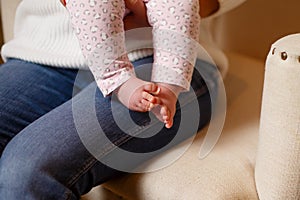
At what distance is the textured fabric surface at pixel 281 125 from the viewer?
0.61 metres

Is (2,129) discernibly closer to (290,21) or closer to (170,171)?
(170,171)

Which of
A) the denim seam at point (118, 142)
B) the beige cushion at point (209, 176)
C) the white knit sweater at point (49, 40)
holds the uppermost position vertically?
the white knit sweater at point (49, 40)

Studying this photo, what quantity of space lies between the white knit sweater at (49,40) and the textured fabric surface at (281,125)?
0.21m

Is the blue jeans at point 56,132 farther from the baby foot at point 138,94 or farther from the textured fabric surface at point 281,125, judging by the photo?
the textured fabric surface at point 281,125

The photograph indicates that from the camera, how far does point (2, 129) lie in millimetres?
758

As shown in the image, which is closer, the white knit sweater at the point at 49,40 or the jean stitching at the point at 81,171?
the jean stitching at the point at 81,171

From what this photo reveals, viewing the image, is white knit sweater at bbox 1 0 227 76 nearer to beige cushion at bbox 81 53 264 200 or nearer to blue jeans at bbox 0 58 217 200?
blue jeans at bbox 0 58 217 200

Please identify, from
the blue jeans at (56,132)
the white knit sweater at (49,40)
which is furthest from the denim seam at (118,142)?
the white knit sweater at (49,40)

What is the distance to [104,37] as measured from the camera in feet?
2.22

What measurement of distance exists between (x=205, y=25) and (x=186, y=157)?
0.90 feet

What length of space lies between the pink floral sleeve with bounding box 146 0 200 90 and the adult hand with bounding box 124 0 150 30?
23 mm

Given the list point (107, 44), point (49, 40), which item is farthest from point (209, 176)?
point (49, 40)

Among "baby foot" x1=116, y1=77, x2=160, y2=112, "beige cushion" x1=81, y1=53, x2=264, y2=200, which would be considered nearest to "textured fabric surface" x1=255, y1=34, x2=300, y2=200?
"beige cushion" x1=81, y1=53, x2=264, y2=200

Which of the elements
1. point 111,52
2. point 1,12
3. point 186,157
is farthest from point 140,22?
point 1,12
